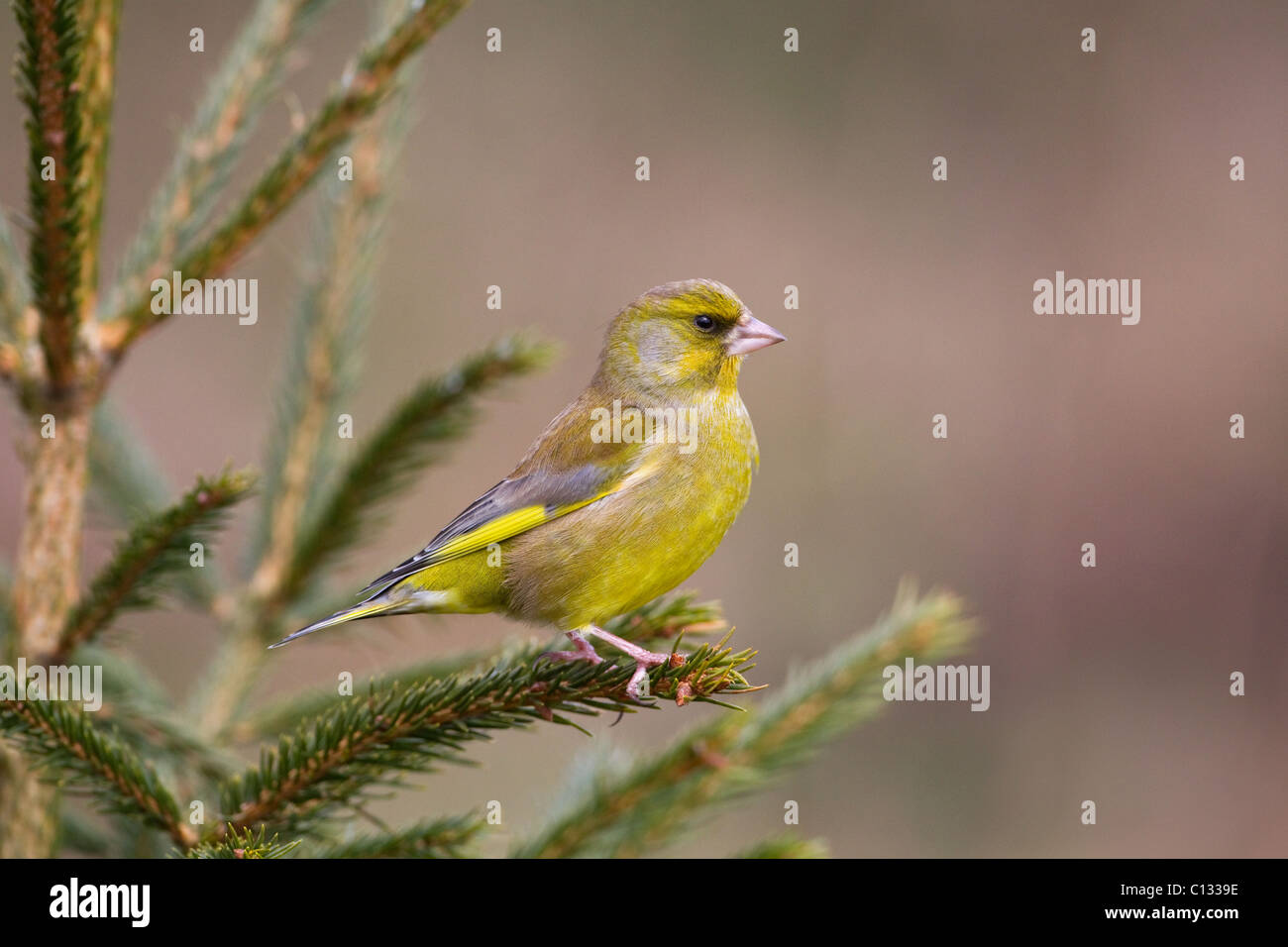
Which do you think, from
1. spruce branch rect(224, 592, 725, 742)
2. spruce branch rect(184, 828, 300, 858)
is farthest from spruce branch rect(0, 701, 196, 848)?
spruce branch rect(224, 592, 725, 742)

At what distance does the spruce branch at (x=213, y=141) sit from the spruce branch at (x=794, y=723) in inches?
59.3

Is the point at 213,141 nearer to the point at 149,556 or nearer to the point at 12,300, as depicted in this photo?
the point at 12,300

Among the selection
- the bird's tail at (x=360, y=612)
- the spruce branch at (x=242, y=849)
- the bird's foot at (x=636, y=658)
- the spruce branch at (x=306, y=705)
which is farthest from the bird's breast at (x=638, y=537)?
the spruce branch at (x=242, y=849)

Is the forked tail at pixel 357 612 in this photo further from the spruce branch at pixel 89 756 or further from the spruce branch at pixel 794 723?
the spruce branch at pixel 794 723

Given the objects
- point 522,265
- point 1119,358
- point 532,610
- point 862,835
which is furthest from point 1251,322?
point 532,610

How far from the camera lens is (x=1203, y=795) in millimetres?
7191

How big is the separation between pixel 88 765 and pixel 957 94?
7361 mm

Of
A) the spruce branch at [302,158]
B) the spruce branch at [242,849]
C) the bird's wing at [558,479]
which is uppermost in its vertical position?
the spruce branch at [302,158]

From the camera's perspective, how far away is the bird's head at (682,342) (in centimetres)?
343

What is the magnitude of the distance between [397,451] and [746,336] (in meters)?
1.12

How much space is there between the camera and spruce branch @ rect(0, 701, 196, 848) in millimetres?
2053

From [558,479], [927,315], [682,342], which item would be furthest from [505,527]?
[927,315]
